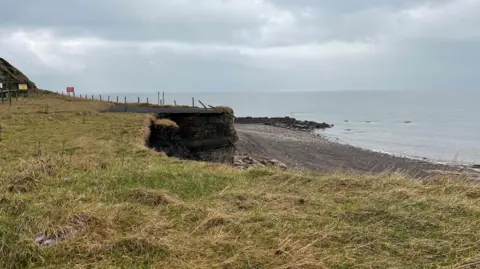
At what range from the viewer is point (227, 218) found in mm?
5914

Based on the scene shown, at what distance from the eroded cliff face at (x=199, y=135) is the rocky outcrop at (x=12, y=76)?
34.0 meters

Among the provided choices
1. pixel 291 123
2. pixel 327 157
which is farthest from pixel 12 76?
pixel 291 123

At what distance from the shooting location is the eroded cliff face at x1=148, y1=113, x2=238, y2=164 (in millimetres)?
21469

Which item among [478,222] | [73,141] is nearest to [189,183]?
[478,222]

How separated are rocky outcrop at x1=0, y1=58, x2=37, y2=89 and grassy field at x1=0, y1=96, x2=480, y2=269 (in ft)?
150

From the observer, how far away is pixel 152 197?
700 centimetres

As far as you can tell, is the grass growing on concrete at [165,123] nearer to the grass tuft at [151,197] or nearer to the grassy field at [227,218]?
the grassy field at [227,218]

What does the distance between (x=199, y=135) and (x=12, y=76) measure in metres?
38.0

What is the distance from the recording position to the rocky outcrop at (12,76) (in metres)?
49.3

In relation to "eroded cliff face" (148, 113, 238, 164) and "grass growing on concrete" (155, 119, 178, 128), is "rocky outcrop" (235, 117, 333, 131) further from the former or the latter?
"grass growing on concrete" (155, 119, 178, 128)

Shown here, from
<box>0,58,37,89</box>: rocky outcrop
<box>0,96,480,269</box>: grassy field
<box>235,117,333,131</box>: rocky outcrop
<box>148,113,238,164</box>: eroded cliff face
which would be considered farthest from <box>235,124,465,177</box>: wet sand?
<box>0,58,37,89</box>: rocky outcrop

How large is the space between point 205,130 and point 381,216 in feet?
61.1

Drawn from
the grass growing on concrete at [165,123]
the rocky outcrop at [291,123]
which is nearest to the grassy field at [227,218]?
the grass growing on concrete at [165,123]

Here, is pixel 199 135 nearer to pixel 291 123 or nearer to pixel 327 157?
pixel 327 157
